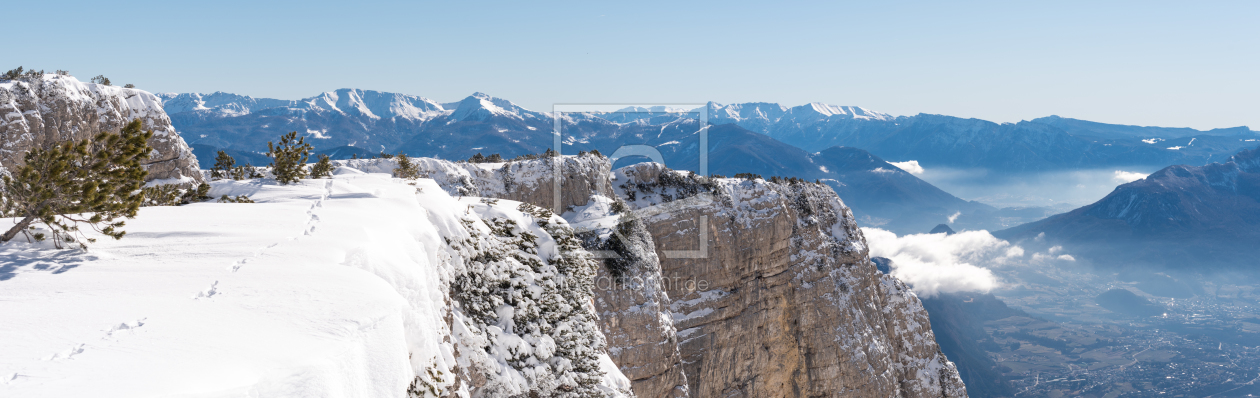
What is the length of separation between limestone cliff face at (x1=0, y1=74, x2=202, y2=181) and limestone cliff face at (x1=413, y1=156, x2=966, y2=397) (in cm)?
1441

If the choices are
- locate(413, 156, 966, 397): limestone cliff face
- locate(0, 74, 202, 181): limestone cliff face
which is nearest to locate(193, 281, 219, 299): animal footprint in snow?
locate(0, 74, 202, 181): limestone cliff face

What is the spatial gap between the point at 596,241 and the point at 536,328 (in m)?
17.7

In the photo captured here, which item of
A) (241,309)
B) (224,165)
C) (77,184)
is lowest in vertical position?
(241,309)

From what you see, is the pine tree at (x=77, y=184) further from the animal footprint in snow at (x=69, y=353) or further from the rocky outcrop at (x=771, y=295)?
the rocky outcrop at (x=771, y=295)

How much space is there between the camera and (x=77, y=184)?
9.71 metres

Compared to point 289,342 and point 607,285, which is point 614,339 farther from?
point 289,342

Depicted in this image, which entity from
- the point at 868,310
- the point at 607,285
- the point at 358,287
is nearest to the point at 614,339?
the point at 607,285

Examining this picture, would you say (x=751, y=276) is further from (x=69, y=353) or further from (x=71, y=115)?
(x=69, y=353)

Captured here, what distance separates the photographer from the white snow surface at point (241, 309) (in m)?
6.32

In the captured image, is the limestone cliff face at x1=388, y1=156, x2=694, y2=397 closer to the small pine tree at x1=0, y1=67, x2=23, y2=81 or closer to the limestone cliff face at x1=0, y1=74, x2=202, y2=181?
the limestone cliff face at x1=0, y1=74, x2=202, y2=181

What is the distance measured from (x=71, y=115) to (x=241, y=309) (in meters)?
26.4

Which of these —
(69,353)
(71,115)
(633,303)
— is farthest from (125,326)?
(71,115)

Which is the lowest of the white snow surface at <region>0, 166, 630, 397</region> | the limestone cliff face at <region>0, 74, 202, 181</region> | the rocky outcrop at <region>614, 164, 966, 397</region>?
the rocky outcrop at <region>614, 164, 966, 397</region>

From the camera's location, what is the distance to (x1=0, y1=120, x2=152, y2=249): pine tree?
371 inches
